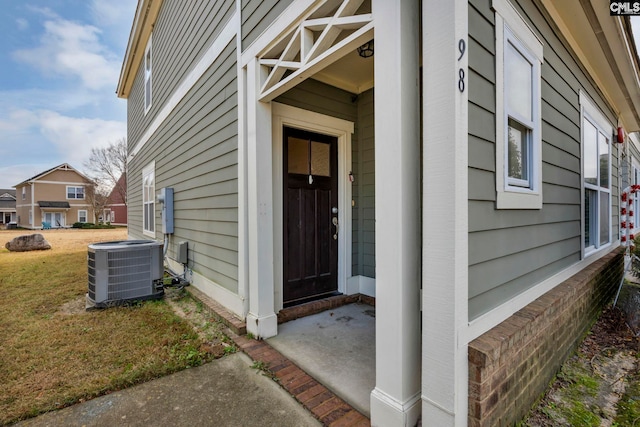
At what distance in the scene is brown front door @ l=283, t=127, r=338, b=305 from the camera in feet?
11.0

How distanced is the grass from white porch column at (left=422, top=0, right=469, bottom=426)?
193 cm

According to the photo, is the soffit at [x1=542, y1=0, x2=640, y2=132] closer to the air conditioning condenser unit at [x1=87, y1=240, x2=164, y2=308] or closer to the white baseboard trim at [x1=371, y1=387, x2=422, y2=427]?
the white baseboard trim at [x1=371, y1=387, x2=422, y2=427]

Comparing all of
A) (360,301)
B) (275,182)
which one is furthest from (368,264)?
(275,182)

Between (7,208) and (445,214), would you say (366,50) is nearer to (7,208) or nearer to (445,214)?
(445,214)

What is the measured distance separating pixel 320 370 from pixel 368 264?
5.79 ft

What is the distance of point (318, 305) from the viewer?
3.37 metres

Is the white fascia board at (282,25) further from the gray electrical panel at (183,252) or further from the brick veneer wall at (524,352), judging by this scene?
the gray electrical panel at (183,252)

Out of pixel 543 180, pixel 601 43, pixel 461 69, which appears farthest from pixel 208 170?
pixel 601 43

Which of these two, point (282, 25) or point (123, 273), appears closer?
point (282, 25)

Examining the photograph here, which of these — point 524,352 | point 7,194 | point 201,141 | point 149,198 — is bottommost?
point 524,352

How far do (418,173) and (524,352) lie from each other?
4.16 ft

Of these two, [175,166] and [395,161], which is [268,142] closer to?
[395,161]

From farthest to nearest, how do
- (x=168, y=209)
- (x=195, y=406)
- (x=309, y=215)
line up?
(x=168, y=209)
(x=309, y=215)
(x=195, y=406)

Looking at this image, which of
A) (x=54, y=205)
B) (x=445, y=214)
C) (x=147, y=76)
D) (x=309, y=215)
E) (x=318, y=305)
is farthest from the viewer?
(x=54, y=205)
